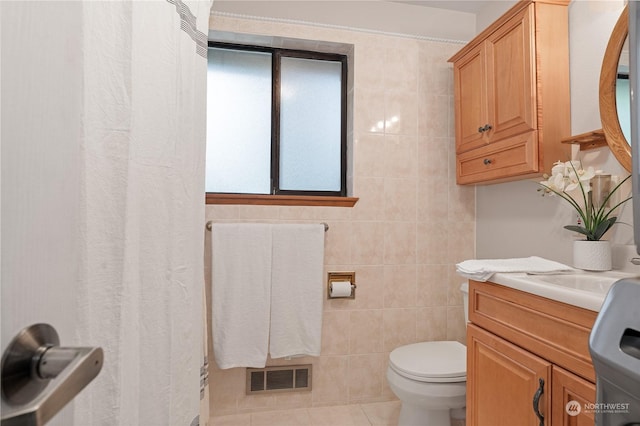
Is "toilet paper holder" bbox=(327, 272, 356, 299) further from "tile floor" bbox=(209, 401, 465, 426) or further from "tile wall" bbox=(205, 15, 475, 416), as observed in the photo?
"tile floor" bbox=(209, 401, 465, 426)

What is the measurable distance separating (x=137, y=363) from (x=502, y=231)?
6.14ft

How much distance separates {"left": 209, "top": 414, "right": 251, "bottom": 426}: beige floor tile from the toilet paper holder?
76cm

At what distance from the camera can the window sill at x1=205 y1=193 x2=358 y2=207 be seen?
193 cm

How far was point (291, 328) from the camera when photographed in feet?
6.33

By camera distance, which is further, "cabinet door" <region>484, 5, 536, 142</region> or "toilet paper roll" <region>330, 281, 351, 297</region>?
"toilet paper roll" <region>330, 281, 351, 297</region>

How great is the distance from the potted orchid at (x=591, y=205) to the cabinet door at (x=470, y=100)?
1.58 ft

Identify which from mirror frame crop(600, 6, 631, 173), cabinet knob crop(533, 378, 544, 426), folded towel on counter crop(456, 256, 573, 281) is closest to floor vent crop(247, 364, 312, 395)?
folded towel on counter crop(456, 256, 573, 281)

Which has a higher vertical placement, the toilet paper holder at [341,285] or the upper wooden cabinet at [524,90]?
the upper wooden cabinet at [524,90]

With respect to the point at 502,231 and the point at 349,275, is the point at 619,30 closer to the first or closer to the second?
the point at 502,231

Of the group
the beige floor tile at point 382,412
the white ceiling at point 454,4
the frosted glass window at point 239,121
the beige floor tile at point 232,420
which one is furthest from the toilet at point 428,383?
the white ceiling at point 454,4

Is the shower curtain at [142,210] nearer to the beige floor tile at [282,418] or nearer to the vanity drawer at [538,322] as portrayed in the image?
the vanity drawer at [538,322]

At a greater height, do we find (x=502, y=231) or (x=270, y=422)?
(x=502, y=231)

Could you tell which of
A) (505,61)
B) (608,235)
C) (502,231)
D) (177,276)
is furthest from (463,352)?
(177,276)

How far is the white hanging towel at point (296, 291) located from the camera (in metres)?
1.92
